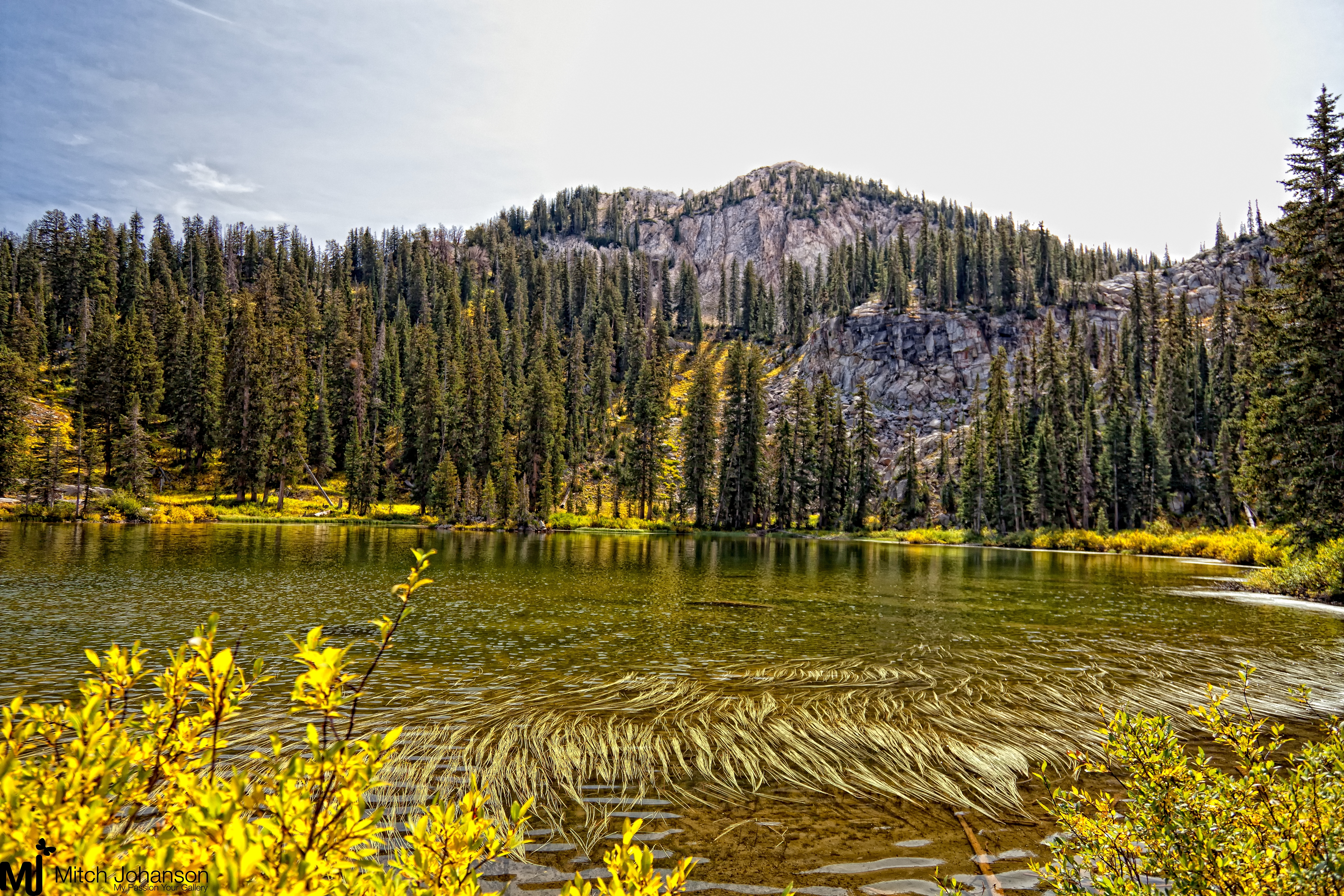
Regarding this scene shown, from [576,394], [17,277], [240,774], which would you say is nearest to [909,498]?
[576,394]

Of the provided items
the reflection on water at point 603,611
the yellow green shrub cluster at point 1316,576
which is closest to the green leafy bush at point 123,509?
the reflection on water at point 603,611

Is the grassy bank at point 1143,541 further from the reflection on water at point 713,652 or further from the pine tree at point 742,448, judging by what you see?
the pine tree at point 742,448

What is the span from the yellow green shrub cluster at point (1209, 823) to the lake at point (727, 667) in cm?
216

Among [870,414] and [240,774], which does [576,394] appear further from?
[240,774]

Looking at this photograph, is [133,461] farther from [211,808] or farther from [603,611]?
[211,808]

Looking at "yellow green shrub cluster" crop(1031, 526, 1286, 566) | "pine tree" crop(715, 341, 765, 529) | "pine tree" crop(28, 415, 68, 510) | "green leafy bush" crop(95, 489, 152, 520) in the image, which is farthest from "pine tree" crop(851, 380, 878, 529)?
"pine tree" crop(28, 415, 68, 510)

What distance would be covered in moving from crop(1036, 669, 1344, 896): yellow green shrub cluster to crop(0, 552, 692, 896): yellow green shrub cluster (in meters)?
3.02

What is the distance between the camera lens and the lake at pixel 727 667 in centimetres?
785

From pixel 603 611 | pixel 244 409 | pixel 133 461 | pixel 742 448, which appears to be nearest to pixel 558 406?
pixel 742 448

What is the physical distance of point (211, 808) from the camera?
6.34 feet

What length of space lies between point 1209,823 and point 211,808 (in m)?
5.40

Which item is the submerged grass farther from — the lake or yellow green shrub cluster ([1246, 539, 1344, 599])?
yellow green shrub cluster ([1246, 539, 1344, 599])

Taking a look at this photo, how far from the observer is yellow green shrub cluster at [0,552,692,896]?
2.13m

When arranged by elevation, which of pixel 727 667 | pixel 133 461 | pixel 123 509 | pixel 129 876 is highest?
pixel 133 461
